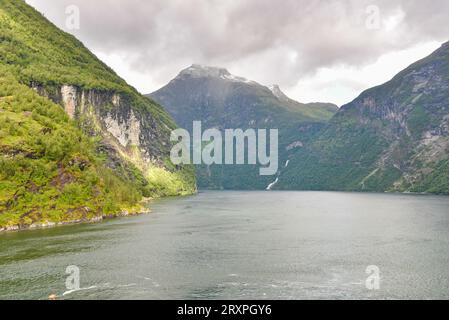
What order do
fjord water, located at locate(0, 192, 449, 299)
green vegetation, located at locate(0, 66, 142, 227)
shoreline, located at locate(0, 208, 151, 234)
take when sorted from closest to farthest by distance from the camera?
1. fjord water, located at locate(0, 192, 449, 299)
2. shoreline, located at locate(0, 208, 151, 234)
3. green vegetation, located at locate(0, 66, 142, 227)

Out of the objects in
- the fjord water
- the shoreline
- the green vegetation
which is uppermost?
the green vegetation

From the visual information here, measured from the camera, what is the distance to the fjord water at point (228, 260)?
6788 cm

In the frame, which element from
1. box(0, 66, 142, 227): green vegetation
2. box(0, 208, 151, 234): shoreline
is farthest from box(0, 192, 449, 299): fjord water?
box(0, 66, 142, 227): green vegetation

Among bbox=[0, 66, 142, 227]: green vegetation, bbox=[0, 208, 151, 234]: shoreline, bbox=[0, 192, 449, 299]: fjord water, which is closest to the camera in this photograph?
bbox=[0, 192, 449, 299]: fjord water

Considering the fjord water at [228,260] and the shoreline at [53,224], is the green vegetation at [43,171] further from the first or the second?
the fjord water at [228,260]

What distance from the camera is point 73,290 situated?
6806cm

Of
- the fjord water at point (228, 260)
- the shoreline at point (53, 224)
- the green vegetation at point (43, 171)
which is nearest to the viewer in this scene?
the fjord water at point (228, 260)

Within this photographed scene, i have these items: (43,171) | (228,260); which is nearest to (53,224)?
(43,171)

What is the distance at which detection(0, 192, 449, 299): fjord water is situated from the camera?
6788cm

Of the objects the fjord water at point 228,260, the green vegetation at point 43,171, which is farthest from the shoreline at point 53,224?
the fjord water at point 228,260

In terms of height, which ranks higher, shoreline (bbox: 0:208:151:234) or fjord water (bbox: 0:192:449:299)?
shoreline (bbox: 0:208:151:234)

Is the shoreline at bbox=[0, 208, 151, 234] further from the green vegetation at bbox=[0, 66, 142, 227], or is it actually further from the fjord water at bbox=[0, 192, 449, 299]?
the fjord water at bbox=[0, 192, 449, 299]

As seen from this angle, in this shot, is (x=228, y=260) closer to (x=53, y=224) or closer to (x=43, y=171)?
(x=53, y=224)

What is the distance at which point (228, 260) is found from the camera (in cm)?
9025
